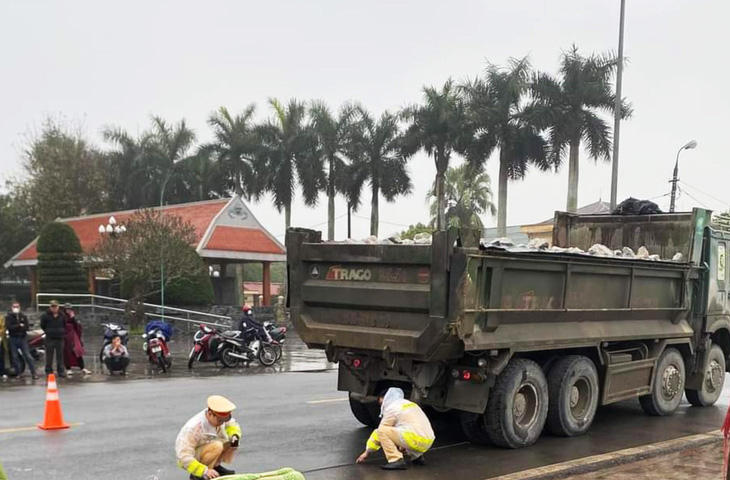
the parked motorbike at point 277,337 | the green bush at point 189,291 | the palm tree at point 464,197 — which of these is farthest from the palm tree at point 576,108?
the parked motorbike at point 277,337

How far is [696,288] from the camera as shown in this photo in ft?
37.1

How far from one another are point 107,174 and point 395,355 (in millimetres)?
56470

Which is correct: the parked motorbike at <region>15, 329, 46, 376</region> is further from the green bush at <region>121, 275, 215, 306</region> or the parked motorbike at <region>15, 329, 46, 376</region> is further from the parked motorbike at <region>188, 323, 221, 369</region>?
the green bush at <region>121, 275, 215, 306</region>

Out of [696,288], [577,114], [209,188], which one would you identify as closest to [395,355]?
[696,288]

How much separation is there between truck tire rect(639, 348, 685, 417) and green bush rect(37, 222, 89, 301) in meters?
26.5

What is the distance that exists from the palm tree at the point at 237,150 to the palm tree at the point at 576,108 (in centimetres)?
1971

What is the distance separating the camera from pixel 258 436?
30.1 ft

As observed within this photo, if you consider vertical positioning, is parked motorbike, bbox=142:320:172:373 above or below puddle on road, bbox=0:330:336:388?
Result: above

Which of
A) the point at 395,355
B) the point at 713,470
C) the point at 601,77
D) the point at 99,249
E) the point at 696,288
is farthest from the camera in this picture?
the point at 601,77

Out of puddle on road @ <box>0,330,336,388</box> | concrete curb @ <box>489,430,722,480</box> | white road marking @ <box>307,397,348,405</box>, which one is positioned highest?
concrete curb @ <box>489,430,722,480</box>

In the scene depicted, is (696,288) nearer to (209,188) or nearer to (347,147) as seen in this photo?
(347,147)

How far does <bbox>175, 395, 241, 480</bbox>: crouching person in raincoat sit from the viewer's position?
6.11m

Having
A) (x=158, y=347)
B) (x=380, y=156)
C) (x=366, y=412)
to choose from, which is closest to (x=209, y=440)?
(x=366, y=412)

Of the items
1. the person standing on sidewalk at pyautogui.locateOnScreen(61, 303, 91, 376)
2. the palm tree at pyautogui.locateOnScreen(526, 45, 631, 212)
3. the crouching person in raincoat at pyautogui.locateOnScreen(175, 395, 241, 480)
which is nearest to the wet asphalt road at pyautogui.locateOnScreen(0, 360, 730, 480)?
the crouching person in raincoat at pyautogui.locateOnScreen(175, 395, 241, 480)
